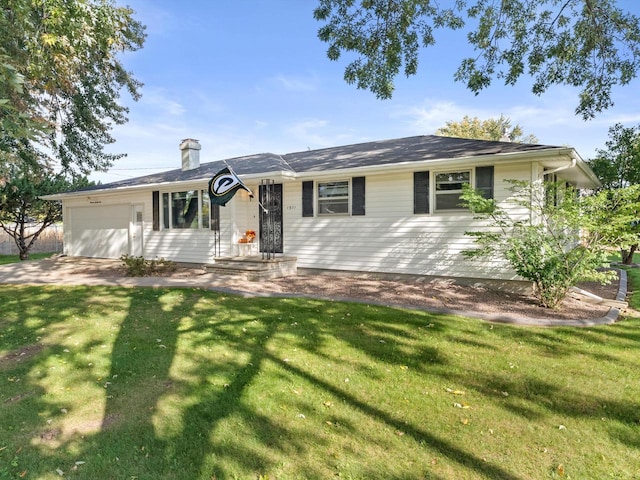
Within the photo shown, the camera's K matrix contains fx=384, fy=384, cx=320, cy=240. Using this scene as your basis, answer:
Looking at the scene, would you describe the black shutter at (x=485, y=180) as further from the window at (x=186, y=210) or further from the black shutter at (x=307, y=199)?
the window at (x=186, y=210)

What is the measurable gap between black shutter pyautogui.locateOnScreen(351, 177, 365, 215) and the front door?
25.2 feet

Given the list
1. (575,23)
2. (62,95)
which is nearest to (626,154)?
(575,23)

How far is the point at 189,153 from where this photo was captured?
1361 cm

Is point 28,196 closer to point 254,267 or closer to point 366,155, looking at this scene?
point 254,267

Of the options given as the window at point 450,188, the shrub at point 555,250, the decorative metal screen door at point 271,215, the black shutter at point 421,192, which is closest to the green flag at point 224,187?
the decorative metal screen door at point 271,215

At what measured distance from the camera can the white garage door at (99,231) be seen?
13.6m

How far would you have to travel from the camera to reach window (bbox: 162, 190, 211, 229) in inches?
453

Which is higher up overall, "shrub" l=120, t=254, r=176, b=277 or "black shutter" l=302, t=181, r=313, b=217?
"black shutter" l=302, t=181, r=313, b=217

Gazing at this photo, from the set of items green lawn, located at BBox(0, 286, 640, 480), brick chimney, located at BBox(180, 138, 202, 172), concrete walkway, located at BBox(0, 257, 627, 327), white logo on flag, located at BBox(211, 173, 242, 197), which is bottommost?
green lawn, located at BBox(0, 286, 640, 480)

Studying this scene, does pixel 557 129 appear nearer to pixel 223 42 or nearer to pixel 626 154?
pixel 626 154

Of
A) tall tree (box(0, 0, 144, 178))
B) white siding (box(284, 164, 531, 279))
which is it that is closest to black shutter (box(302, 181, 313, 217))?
white siding (box(284, 164, 531, 279))

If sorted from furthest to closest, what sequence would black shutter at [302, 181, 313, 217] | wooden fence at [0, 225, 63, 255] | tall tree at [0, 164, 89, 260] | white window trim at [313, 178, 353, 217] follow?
wooden fence at [0, 225, 63, 255] → tall tree at [0, 164, 89, 260] → black shutter at [302, 181, 313, 217] → white window trim at [313, 178, 353, 217]

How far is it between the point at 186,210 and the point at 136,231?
2585 millimetres

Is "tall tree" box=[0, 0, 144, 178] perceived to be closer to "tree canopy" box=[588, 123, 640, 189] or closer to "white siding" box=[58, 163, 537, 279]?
"white siding" box=[58, 163, 537, 279]
